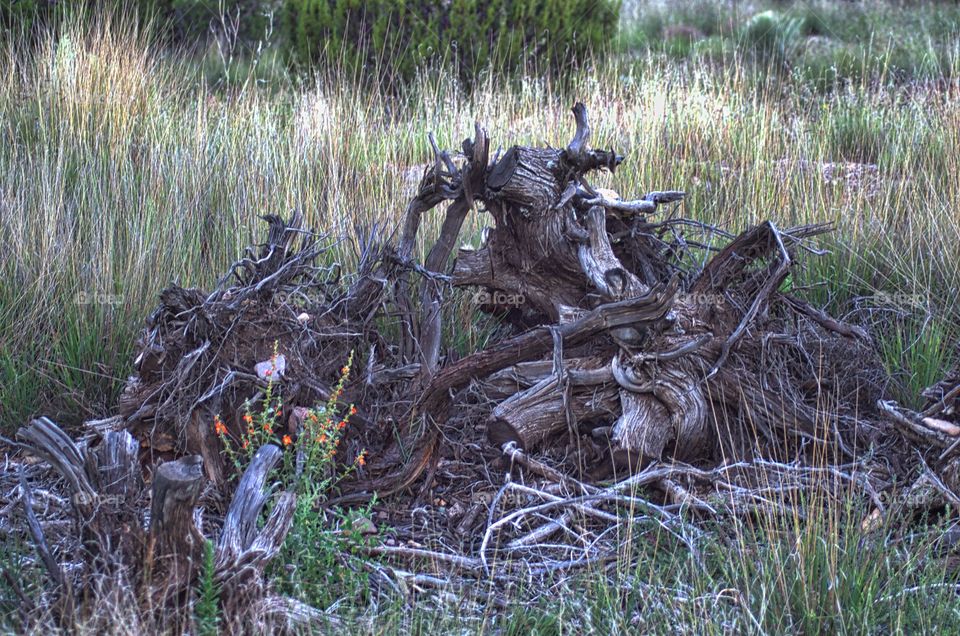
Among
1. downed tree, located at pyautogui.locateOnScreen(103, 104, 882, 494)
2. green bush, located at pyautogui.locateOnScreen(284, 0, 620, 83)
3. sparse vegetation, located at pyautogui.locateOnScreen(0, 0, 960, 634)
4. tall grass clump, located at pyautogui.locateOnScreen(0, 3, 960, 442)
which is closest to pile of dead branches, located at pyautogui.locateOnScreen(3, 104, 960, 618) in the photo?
downed tree, located at pyautogui.locateOnScreen(103, 104, 882, 494)

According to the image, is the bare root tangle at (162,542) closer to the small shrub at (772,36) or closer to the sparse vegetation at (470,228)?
the sparse vegetation at (470,228)

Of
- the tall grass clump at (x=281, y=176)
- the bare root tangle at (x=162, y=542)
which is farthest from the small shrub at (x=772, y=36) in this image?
the bare root tangle at (x=162, y=542)

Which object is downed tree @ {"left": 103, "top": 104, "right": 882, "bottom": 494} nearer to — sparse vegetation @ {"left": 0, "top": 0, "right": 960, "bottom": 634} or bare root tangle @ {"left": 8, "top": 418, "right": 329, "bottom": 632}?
sparse vegetation @ {"left": 0, "top": 0, "right": 960, "bottom": 634}

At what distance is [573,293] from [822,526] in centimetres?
131

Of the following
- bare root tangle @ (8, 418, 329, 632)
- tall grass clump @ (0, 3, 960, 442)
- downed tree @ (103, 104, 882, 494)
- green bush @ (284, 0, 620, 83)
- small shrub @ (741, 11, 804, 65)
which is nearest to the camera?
bare root tangle @ (8, 418, 329, 632)

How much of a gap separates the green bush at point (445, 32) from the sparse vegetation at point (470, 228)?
3.07ft

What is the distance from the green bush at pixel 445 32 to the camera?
8.27 m

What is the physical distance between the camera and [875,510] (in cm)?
271

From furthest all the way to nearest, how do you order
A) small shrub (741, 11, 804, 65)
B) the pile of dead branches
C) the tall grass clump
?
small shrub (741, 11, 804, 65) < the tall grass clump < the pile of dead branches

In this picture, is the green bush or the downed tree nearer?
the downed tree

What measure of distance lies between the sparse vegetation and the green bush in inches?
36.8

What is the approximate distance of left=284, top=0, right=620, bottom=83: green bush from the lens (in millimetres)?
8273

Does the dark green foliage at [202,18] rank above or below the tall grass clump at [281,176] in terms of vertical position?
above

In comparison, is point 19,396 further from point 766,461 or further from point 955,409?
point 955,409
